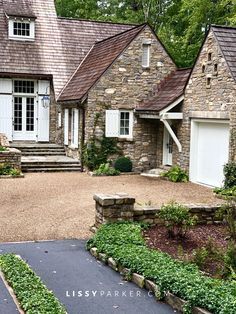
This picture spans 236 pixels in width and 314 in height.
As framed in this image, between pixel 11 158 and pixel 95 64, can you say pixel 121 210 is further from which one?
pixel 95 64

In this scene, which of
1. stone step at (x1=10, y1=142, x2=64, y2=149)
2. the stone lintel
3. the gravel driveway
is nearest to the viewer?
the gravel driveway

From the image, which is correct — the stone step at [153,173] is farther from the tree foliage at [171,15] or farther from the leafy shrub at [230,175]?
the tree foliage at [171,15]

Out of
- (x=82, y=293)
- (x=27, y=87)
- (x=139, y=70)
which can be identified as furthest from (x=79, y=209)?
(x=27, y=87)

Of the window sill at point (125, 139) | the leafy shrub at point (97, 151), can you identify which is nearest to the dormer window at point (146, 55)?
the window sill at point (125, 139)

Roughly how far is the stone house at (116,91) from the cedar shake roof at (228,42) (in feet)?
0.11

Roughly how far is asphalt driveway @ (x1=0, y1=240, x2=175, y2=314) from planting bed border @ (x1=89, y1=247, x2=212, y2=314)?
0.25ft

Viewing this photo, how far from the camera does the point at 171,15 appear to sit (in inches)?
1276

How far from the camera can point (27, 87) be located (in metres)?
22.6

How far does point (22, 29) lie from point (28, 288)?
19316mm

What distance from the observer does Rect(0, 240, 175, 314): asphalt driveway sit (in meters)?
6.06

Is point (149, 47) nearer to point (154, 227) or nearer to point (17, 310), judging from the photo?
point (154, 227)

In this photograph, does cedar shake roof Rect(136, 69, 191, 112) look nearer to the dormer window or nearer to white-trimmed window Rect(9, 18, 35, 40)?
the dormer window

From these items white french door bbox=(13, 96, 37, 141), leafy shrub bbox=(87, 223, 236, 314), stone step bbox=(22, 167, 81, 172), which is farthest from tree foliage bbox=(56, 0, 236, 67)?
leafy shrub bbox=(87, 223, 236, 314)

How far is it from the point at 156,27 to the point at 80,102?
50.8ft
